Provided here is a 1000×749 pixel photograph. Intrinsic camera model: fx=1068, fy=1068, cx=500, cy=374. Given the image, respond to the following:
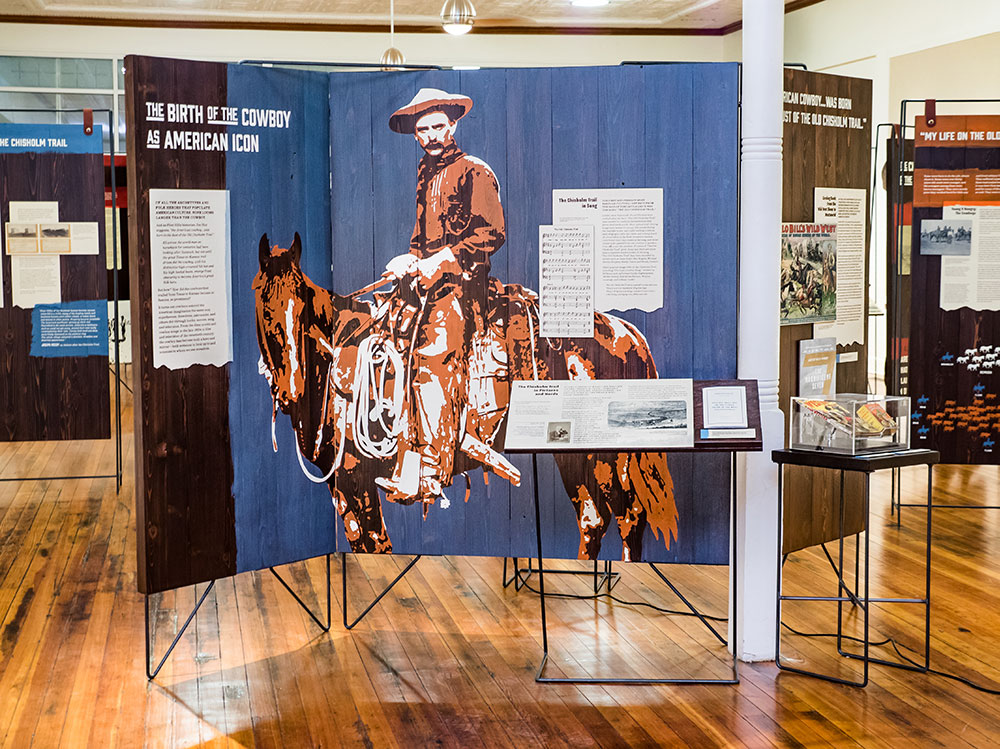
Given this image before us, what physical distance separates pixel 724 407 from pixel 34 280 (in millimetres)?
4326

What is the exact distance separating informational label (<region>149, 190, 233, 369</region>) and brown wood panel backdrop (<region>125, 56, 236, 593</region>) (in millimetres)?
28

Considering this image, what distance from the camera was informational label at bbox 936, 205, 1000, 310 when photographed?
5.22 meters

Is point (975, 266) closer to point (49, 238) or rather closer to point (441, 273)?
point (441, 273)

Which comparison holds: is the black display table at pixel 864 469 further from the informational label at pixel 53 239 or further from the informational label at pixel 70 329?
the informational label at pixel 53 239

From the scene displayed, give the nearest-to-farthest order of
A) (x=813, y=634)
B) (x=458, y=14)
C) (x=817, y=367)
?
(x=813, y=634)
(x=817, y=367)
(x=458, y=14)

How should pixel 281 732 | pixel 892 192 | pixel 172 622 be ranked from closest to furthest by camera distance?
pixel 281 732, pixel 172 622, pixel 892 192

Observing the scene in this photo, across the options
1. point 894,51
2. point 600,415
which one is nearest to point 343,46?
point 894,51

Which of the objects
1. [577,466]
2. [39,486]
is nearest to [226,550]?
[577,466]

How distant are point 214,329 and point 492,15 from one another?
996 centimetres

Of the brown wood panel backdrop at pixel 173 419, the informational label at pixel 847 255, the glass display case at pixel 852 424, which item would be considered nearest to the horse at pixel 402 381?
the brown wood panel backdrop at pixel 173 419

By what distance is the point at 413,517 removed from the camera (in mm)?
3734

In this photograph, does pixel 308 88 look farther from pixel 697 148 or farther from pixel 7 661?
pixel 7 661

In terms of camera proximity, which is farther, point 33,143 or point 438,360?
point 33,143

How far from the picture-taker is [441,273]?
11.9ft
